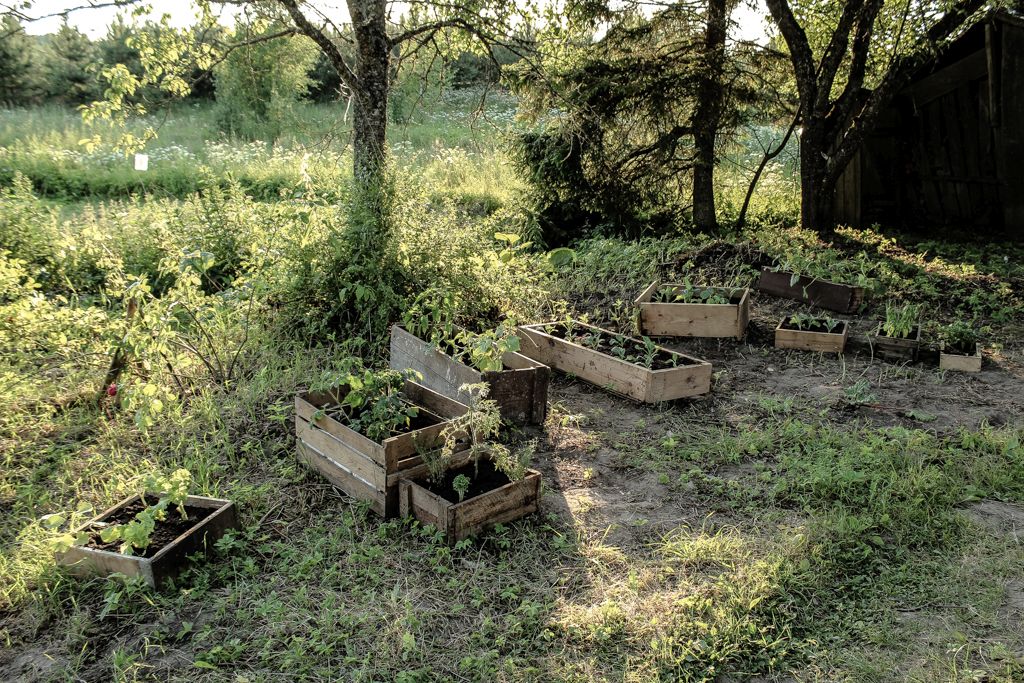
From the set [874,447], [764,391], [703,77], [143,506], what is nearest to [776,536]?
[874,447]

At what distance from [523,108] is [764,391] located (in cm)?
560

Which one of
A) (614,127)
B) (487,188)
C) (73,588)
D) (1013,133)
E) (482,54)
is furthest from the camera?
(487,188)

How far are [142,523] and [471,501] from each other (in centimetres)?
145

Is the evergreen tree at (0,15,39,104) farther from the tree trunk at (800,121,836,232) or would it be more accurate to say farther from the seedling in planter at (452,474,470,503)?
the seedling in planter at (452,474,470,503)

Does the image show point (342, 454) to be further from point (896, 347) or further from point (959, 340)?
point (959, 340)

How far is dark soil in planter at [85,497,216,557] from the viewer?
342 cm

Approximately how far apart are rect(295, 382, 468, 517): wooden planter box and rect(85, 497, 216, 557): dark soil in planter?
694mm

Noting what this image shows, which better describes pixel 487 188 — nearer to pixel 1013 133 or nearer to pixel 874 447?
pixel 1013 133

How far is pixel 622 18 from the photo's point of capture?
9.09m

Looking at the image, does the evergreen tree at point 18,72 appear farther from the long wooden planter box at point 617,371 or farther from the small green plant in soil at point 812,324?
the small green plant in soil at point 812,324

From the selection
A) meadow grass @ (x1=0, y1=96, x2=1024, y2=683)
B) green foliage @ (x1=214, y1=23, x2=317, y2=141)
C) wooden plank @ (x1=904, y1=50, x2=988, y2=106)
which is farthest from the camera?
green foliage @ (x1=214, y1=23, x2=317, y2=141)

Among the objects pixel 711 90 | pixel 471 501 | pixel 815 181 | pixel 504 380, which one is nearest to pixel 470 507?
pixel 471 501

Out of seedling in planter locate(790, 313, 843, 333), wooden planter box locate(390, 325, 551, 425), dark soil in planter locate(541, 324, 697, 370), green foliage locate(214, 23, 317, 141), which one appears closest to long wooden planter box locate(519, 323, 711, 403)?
dark soil in planter locate(541, 324, 697, 370)

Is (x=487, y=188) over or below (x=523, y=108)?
below
